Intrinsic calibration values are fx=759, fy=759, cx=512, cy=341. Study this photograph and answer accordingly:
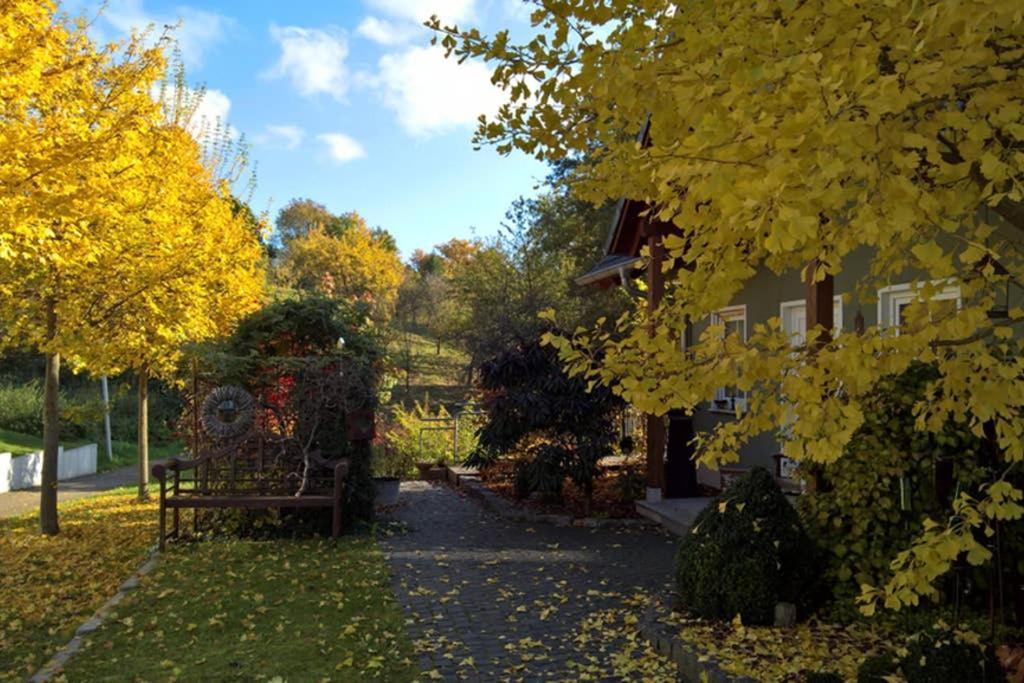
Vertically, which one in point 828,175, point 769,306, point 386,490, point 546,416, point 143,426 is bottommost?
point 386,490

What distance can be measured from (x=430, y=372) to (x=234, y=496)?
85.4ft

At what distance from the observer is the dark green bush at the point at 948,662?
11.2 ft

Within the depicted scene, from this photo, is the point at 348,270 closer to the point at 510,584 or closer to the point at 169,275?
the point at 169,275

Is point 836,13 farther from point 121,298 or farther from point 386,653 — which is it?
point 121,298

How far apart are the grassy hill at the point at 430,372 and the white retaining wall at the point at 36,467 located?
996 centimetres

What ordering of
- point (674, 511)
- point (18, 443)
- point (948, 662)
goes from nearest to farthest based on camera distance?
point (948, 662) → point (674, 511) → point (18, 443)

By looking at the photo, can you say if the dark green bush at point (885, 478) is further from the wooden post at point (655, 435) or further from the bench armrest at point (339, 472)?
the bench armrest at point (339, 472)

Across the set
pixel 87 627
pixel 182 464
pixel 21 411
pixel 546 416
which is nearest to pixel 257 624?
pixel 87 627

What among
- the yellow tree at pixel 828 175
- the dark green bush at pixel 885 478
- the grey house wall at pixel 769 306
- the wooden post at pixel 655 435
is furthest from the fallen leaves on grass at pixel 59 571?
the grey house wall at pixel 769 306

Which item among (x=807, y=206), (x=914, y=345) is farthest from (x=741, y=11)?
(x=914, y=345)

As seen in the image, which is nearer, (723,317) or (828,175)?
(828,175)

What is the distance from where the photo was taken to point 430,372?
34406 mm

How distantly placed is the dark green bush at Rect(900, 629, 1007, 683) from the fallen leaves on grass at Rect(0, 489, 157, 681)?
5097mm

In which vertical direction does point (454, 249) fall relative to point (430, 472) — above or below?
above
